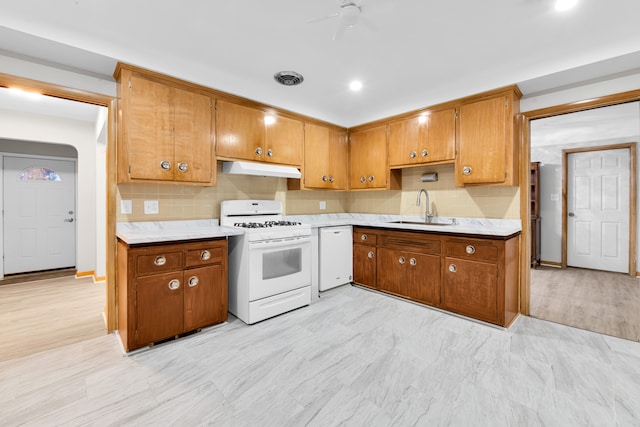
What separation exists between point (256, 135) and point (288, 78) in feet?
2.30

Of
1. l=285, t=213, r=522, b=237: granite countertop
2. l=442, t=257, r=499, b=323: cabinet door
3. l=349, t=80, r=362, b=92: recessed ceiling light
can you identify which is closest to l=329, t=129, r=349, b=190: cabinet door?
l=285, t=213, r=522, b=237: granite countertop

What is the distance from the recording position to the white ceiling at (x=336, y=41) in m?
1.88

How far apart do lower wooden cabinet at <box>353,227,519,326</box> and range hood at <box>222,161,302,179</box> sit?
1.28m

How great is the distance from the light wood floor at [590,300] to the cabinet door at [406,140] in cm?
216

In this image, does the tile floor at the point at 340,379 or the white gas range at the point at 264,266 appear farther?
the white gas range at the point at 264,266

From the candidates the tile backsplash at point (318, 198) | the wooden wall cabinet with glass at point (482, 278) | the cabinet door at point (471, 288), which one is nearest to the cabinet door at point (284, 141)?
the tile backsplash at point (318, 198)

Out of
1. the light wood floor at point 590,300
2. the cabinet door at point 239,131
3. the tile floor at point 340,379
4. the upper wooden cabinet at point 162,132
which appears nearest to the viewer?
the tile floor at point 340,379

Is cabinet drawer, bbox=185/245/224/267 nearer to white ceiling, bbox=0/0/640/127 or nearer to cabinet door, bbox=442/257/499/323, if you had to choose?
white ceiling, bbox=0/0/640/127

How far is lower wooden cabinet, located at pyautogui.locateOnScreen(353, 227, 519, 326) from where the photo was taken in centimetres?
261

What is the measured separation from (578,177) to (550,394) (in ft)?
15.7

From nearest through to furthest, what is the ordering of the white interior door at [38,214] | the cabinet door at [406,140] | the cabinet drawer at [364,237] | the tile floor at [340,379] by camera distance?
the tile floor at [340,379]
the cabinet door at [406,140]
the cabinet drawer at [364,237]
the white interior door at [38,214]

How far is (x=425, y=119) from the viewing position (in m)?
3.40

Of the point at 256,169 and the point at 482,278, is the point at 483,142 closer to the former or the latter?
the point at 482,278

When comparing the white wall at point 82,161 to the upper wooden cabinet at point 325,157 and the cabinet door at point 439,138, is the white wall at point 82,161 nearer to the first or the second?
the upper wooden cabinet at point 325,157
